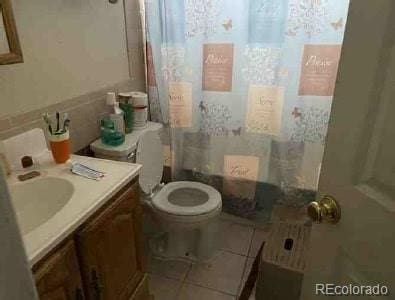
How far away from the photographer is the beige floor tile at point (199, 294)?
1.67m

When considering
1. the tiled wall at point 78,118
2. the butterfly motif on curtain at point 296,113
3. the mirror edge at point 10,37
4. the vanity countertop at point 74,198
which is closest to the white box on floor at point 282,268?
the butterfly motif on curtain at point 296,113

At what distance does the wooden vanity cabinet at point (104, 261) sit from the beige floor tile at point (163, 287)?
261 millimetres

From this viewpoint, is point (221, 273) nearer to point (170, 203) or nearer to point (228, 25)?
point (170, 203)

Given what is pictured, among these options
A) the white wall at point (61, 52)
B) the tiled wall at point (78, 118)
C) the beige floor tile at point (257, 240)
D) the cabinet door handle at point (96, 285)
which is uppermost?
the white wall at point (61, 52)

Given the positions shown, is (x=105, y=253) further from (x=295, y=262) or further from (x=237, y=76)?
(x=237, y=76)

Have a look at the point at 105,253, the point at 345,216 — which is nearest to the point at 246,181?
the point at 105,253

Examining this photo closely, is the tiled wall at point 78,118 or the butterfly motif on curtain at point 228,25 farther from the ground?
the butterfly motif on curtain at point 228,25

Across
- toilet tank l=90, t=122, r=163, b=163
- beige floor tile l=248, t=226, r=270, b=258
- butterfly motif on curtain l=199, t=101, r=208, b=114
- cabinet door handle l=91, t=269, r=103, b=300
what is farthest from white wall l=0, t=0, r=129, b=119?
beige floor tile l=248, t=226, r=270, b=258

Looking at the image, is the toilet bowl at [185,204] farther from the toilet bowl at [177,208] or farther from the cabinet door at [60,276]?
the cabinet door at [60,276]

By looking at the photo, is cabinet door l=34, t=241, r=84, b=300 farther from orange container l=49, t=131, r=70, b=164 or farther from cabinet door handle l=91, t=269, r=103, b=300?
orange container l=49, t=131, r=70, b=164

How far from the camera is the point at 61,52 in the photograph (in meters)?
1.34

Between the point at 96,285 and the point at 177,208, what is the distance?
0.67 meters

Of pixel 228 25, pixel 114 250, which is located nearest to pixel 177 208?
pixel 114 250

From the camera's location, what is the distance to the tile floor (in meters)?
1.70
